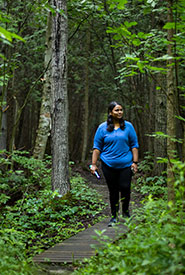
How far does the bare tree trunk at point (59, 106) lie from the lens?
7180 mm

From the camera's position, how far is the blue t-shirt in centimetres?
546

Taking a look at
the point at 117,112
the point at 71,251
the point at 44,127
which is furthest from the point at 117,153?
the point at 44,127

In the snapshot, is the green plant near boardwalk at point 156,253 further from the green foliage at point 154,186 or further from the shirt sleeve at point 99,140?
the green foliage at point 154,186

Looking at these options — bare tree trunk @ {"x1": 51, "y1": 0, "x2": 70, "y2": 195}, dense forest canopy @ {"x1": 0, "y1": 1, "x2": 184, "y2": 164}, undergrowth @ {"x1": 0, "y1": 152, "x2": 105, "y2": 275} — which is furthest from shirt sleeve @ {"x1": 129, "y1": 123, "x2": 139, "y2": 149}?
bare tree trunk @ {"x1": 51, "y1": 0, "x2": 70, "y2": 195}

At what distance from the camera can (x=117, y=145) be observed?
549 centimetres

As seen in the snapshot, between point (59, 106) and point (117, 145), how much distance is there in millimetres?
2318

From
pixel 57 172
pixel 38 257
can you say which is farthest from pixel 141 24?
pixel 38 257

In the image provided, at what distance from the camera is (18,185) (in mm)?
7996

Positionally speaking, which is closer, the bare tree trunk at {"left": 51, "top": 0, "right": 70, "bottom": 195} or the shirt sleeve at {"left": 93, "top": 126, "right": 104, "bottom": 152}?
the shirt sleeve at {"left": 93, "top": 126, "right": 104, "bottom": 152}

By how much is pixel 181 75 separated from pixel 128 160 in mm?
7096

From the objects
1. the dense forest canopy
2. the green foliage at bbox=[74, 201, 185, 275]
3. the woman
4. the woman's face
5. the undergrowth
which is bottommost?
the undergrowth

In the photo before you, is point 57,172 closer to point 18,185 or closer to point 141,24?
point 18,185

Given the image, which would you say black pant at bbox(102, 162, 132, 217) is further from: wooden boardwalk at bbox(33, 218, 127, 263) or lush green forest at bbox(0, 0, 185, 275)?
wooden boardwalk at bbox(33, 218, 127, 263)

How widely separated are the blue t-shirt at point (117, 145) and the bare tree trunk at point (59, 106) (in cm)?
174
